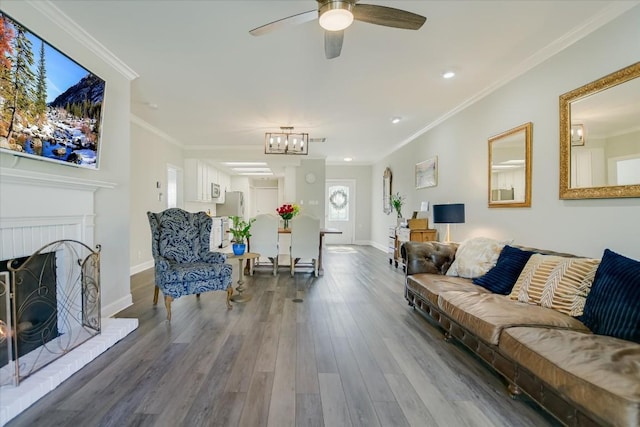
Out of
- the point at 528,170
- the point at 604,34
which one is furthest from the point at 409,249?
the point at 604,34

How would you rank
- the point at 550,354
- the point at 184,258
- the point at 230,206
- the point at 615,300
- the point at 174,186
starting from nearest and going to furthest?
the point at 550,354 → the point at 615,300 → the point at 184,258 → the point at 174,186 → the point at 230,206

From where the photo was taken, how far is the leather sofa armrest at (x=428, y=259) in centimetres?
310

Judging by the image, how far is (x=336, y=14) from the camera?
172 centimetres

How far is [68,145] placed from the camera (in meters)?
2.21

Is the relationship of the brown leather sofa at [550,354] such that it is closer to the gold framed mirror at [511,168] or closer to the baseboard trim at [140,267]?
the gold framed mirror at [511,168]

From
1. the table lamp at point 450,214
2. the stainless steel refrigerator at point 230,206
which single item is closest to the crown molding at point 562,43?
the table lamp at point 450,214

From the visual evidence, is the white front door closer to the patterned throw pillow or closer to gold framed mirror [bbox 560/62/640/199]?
gold framed mirror [bbox 560/62/640/199]

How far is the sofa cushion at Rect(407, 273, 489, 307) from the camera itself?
250 cm

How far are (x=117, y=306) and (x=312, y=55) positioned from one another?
3.24 meters

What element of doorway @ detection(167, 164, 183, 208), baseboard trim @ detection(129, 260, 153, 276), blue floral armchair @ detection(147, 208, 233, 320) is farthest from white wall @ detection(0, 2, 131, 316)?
doorway @ detection(167, 164, 183, 208)

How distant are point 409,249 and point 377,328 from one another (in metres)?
0.96

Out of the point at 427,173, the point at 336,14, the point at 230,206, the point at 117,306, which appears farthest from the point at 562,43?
the point at 230,206

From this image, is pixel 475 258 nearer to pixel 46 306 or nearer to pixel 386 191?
pixel 46 306

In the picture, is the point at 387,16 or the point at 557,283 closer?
the point at 387,16
